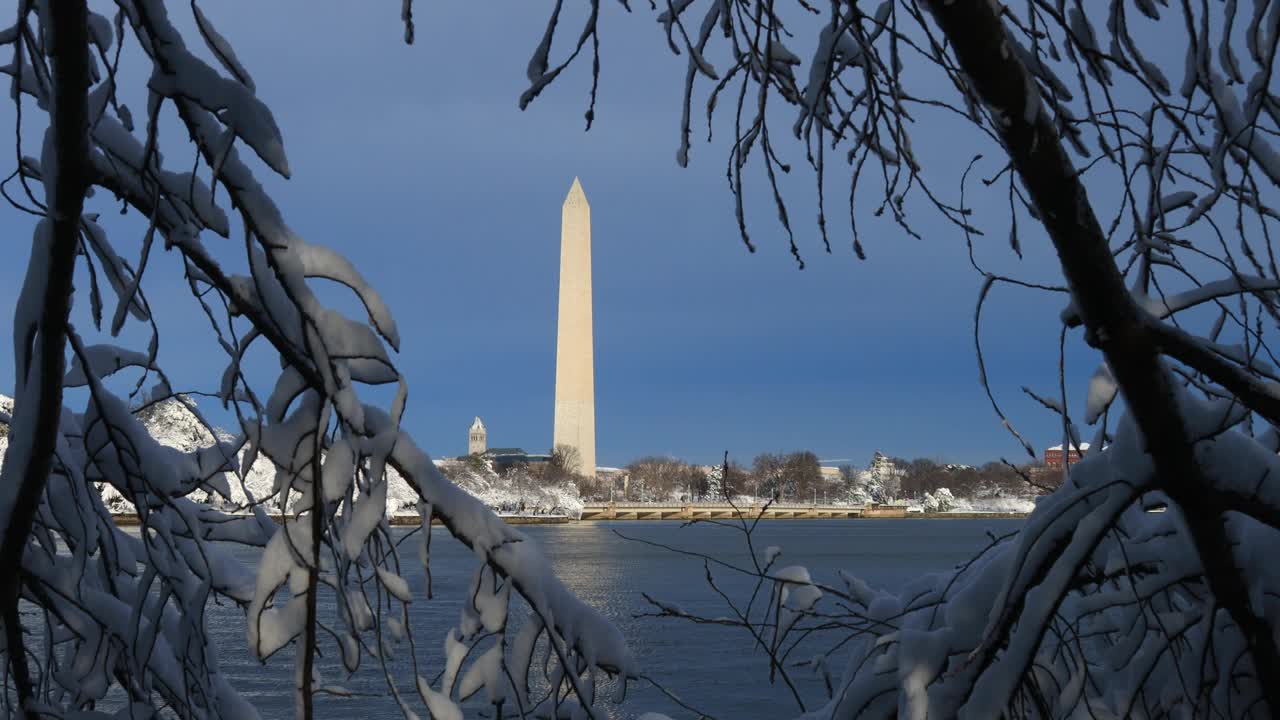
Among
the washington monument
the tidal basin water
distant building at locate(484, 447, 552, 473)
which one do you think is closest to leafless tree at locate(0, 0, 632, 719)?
the tidal basin water

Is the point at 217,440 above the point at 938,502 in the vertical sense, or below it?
below

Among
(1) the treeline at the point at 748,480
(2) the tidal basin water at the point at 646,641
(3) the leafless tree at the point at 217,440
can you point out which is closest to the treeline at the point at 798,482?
(1) the treeline at the point at 748,480

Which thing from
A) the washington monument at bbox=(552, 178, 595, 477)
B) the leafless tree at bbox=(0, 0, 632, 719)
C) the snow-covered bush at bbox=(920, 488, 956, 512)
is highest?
the washington monument at bbox=(552, 178, 595, 477)

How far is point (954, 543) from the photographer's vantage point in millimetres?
57906

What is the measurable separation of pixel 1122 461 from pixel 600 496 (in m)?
86.7

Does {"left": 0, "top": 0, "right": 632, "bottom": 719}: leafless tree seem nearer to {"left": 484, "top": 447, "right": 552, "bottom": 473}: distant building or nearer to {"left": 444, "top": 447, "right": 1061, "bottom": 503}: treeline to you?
{"left": 444, "top": 447, "right": 1061, "bottom": 503}: treeline

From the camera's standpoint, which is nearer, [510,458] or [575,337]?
[575,337]

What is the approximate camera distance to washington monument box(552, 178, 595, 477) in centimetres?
5212

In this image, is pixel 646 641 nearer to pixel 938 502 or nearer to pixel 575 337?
pixel 575 337

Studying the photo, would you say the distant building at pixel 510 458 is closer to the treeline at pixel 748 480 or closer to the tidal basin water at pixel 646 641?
the treeline at pixel 748 480

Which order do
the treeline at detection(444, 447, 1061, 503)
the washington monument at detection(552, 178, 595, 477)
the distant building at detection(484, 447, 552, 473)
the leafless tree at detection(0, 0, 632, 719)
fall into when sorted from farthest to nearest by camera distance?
the distant building at detection(484, 447, 552, 473)
the treeline at detection(444, 447, 1061, 503)
the washington monument at detection(552, 178, 595, 477)
the leafless tree at detection(0, 0, 632, 719)

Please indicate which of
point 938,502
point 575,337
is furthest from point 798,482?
point 938,502

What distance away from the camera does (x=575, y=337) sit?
54625 millimetres

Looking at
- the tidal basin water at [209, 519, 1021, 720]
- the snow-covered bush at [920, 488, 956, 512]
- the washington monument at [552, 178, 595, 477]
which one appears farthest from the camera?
the snow-covered bush at [920, 488, 956, 512]
